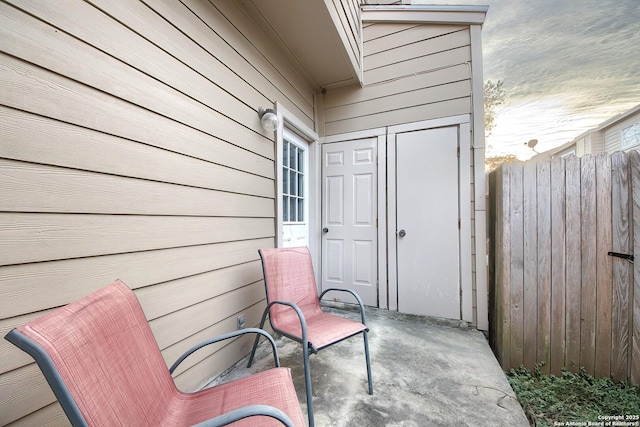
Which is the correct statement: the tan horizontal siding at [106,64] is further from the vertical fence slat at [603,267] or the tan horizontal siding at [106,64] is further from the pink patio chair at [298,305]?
the vertical fence slat at [603,267]

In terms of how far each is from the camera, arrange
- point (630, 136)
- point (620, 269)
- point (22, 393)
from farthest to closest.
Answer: point (630, 136)
point (620, 269)
point (22, 393)

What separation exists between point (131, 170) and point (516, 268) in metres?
2.91

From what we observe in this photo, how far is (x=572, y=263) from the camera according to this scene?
1908 mm

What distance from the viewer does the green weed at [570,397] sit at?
5.06 ft

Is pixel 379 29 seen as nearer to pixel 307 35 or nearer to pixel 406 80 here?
pixel 406 80

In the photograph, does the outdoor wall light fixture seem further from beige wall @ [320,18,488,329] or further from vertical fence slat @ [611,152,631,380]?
vertical fence slat @ [611,152,631,380]

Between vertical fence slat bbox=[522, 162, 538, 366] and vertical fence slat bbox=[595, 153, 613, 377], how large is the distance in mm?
366

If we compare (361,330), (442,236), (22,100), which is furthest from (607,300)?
(22,100)

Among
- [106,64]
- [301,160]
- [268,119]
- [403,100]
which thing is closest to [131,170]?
[106,64]

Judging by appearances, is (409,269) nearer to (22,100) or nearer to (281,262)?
(281,262)

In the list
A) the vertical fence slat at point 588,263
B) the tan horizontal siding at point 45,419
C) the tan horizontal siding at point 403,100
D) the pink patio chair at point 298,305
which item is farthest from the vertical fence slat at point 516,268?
the tan horizontal siding at point 45,419

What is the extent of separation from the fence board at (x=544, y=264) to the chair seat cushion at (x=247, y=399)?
2219 mm

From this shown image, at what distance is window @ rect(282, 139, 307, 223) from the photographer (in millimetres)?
2682

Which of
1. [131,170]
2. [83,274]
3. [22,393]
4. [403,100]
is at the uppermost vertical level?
[403,100]
